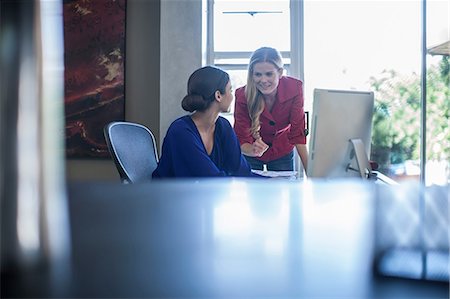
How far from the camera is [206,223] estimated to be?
447mm

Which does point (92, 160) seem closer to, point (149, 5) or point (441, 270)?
point (149, 5)

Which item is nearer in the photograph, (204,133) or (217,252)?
(217,252)

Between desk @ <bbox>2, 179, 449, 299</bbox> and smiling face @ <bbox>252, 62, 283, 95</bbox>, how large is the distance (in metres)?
1.92

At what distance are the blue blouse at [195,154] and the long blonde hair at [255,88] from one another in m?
0.48

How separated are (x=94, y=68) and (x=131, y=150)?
1.76m

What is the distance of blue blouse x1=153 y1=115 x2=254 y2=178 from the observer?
1.78 m

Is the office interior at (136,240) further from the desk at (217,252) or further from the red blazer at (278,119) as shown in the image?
the red blazer at (278,119)

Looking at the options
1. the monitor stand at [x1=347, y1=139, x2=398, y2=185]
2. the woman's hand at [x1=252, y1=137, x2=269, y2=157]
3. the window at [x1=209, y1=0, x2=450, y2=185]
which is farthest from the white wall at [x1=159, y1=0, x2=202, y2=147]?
the monitor stand at [x1=347, y1=139, x2=398, y2=185]

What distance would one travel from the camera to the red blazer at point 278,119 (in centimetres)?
246

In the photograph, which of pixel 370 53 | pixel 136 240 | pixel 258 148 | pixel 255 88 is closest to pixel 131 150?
pixel 258 148

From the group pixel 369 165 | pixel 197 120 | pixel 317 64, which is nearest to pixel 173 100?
pixel 317 64

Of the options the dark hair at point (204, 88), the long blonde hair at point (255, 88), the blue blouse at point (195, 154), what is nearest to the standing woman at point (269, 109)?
the long blonde hair at point (255, 88)

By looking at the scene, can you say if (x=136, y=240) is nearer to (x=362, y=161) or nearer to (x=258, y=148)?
(x=362, y=161)

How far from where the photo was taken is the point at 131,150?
208 centimetres
